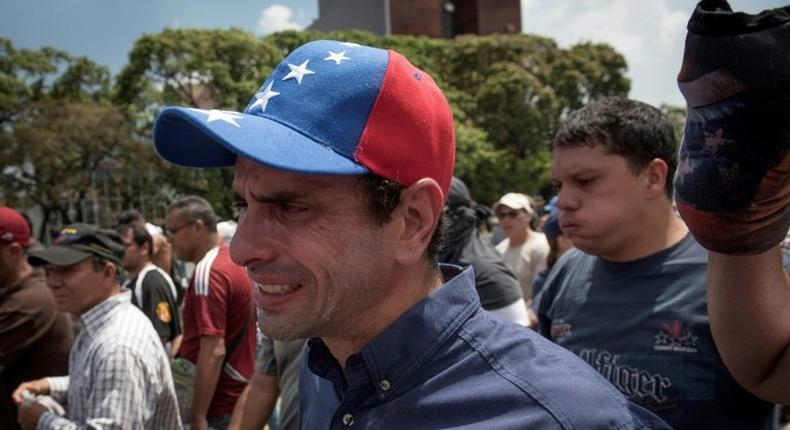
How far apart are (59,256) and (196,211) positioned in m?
1.56

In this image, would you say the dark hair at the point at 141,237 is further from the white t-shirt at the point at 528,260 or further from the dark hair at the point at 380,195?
the dark hair at the point at 380,195

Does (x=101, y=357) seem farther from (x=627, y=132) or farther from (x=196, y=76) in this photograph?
(x=196, y=76)

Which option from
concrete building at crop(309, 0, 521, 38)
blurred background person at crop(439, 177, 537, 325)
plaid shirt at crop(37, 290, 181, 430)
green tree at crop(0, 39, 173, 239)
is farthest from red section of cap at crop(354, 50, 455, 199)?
concrete building at crop(309, 0, 521, 38)


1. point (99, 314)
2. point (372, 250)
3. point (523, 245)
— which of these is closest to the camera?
point (372, 250)

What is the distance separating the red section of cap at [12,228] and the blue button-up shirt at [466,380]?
3.80m

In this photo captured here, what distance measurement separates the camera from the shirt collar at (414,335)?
1.31 m

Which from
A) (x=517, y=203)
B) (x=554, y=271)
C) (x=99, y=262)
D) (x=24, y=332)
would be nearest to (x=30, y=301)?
(x=24, y=332)

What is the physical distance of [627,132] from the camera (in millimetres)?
2195

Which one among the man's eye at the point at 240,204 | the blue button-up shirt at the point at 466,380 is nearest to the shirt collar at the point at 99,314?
the man's eye at the point at 240,204

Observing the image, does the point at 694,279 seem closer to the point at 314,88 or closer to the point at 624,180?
the point at 624,180

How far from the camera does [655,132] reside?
7.30 feet

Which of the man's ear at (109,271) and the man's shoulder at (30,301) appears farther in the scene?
the man's shoulder at (30,301)

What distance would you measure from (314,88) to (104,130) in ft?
88.7

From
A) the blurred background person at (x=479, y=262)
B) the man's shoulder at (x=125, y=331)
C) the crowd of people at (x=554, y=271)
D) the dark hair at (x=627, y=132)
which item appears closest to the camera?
the crowd of people at (x=554, y=271)
